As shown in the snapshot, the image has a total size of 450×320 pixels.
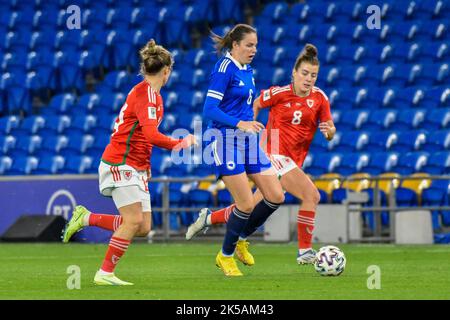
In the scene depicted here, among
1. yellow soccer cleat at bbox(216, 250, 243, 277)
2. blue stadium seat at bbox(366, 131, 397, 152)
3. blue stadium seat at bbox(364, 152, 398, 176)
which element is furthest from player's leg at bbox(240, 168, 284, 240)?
blue stadium seat at bbox(366, 131, 397, 152)

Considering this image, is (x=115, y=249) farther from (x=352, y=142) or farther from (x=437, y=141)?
(x=352, y=142)

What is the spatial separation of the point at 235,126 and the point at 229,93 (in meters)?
0.44

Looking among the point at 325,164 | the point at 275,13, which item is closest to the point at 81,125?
the point at 275,13

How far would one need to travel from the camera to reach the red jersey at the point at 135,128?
30.8 ft

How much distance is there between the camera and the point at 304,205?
1199 centimetres

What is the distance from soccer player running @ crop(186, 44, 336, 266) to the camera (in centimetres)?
1181

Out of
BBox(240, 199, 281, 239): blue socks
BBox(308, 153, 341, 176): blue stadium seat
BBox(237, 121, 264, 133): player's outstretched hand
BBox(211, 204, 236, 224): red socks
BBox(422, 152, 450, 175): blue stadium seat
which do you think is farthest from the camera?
BBox(308, 153, 341, 176): blue stadium seat

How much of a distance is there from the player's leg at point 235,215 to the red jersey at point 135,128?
37.2 inches

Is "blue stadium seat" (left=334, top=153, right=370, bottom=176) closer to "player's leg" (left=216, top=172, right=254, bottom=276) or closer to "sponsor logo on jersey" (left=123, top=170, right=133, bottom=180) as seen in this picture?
"player's leg" (left=216, top=172, right=254, bottom=276)

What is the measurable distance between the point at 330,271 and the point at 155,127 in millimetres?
2257

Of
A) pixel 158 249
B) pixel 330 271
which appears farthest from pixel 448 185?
pixel 330 271

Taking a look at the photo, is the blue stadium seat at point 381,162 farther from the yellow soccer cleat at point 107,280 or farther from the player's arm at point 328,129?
the yellow soccer cleat at point 107,280

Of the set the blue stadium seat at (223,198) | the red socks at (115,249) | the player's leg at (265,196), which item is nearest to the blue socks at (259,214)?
the player's leg at (265,196)

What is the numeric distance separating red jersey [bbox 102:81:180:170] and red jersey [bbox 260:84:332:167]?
2822mm
